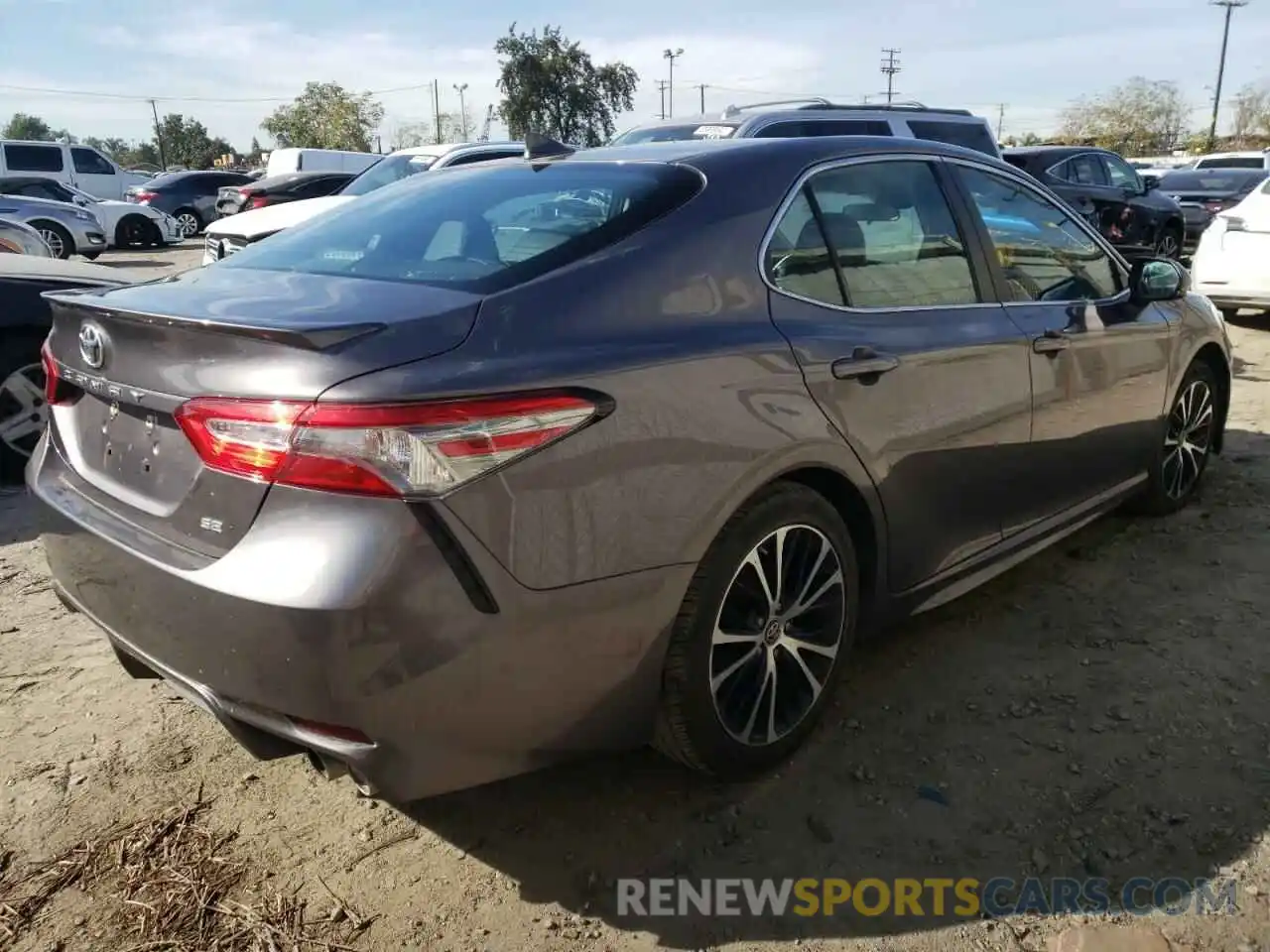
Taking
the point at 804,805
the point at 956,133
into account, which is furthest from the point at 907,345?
the point at 956,133

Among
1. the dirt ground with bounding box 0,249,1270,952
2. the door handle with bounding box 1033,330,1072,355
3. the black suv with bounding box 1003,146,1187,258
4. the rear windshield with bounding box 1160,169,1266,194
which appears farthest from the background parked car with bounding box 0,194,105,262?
the rear windshield with bounding box 1160,169,1266,194

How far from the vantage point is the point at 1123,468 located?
13.1 feet

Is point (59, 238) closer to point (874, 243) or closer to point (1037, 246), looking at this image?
point (1037, 246)

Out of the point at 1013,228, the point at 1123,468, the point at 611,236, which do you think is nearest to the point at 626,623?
the point at 611,236

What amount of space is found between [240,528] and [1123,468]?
3.34 m

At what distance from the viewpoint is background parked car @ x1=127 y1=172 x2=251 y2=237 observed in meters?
24.2

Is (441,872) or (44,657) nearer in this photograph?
(441,872)

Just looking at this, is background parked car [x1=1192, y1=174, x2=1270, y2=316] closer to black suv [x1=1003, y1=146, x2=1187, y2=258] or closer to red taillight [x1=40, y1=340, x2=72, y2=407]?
black suv [x1=1003, y1=146, x2=1187, y2=258]

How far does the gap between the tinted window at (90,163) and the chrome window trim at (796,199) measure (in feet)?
88.9

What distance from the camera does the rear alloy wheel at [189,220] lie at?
24.3m

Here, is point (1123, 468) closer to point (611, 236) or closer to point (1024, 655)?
point (1024, 655)

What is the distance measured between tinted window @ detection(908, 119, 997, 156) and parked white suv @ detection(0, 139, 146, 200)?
20342mm

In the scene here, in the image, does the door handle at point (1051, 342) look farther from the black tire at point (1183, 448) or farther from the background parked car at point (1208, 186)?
the background parked car at point (1208, 186)

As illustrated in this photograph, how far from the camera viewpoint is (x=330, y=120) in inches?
2498
